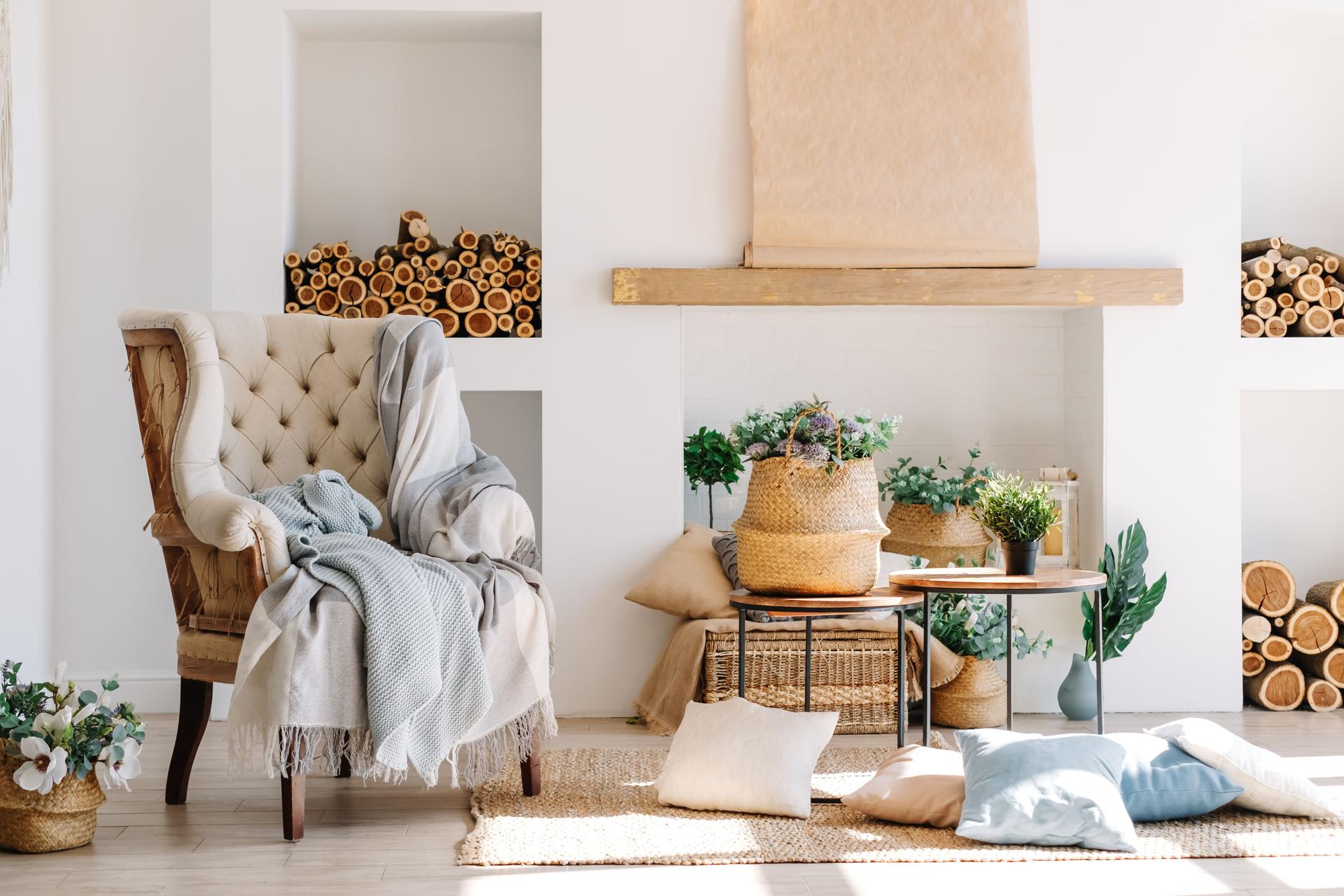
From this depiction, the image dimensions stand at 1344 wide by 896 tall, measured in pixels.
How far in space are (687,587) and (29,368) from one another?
2009mm

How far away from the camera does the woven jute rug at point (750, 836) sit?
2328 millimetres

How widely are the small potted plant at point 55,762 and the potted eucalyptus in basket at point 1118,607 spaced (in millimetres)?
2521

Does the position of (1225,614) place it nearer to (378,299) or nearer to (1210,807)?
(1210,807)

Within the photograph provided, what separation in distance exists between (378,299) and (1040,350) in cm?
222

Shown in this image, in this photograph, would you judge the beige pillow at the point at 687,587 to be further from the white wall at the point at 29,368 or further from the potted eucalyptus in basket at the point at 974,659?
the white wall at the point at 29,368

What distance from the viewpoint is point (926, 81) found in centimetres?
368

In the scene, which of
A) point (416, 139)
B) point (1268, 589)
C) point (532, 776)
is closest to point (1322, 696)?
point (1268, 589)

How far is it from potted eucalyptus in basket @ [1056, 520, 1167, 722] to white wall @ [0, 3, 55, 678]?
301cm

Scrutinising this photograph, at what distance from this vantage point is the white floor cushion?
8.30 feet

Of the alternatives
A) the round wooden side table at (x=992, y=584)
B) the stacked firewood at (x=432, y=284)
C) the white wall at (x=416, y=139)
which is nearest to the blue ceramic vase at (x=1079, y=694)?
the round wooden side table at (x=992, y=584)

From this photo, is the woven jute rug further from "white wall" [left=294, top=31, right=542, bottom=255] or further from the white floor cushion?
"white wall" [left=294, top=31, right=542, bottom=255]

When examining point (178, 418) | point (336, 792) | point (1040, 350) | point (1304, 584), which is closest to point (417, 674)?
point (336, 792)

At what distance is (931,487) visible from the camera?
12.8 ft

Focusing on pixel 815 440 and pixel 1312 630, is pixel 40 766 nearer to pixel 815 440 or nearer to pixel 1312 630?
pixel 815 440
